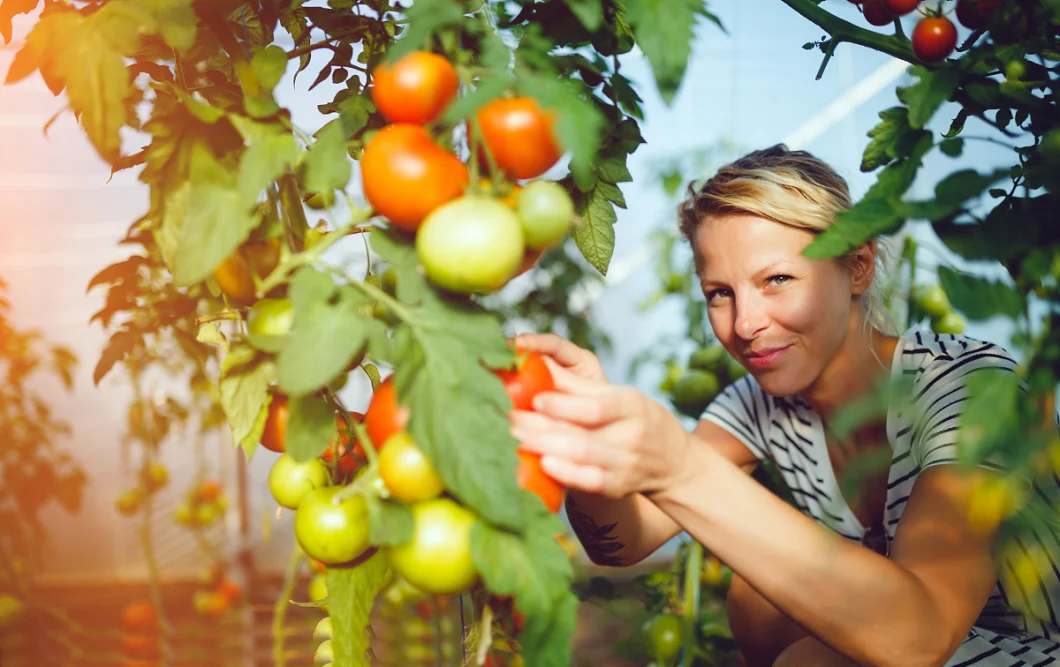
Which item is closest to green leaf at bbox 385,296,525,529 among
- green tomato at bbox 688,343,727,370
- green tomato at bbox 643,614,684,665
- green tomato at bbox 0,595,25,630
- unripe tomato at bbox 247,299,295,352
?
unripe tomato at bbox 247,299,295,352

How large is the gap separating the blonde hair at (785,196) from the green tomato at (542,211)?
627 millimetres

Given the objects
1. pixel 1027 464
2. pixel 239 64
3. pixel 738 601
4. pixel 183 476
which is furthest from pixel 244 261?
pixel 183 476

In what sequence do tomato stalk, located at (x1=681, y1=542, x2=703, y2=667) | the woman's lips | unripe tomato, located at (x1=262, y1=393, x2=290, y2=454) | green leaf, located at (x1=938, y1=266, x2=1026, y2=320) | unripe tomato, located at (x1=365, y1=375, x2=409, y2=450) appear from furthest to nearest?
tomato stalk, located at (x1=681, y1=542, x2=703, y2=667), the woman's lips, unripe tomato, located at (x1=262, y1=393, x2=290, y2=454), unripe tomato, located at (x1=365, y1=375, x2=409, y2=450), green leaf, located at (x1=938, y1=266, x2=1026, y2=320)

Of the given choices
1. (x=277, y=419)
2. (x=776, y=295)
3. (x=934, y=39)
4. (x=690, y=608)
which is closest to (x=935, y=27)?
(x=934, y=39)

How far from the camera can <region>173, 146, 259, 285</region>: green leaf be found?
436 millimetres

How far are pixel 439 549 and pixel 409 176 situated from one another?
0.72ft

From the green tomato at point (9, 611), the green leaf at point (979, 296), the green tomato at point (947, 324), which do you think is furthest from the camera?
the green tomato at point (9, 611)

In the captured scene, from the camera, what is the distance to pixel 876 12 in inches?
31.4

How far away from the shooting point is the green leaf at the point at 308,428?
492 mm

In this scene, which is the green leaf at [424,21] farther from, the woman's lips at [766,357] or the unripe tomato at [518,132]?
the woman's lips at [766,357]

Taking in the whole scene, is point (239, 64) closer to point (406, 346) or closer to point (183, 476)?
point (406, 346)

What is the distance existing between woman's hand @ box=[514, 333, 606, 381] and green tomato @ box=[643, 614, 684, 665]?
89 cm

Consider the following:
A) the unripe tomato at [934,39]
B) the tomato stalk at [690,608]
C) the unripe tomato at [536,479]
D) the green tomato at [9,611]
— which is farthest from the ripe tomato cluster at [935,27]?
the green tomato at [9,611]

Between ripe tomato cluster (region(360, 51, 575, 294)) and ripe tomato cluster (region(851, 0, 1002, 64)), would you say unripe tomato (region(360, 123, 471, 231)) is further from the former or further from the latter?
ripe tomato cluster (region(851, 0, 1002, 64))
